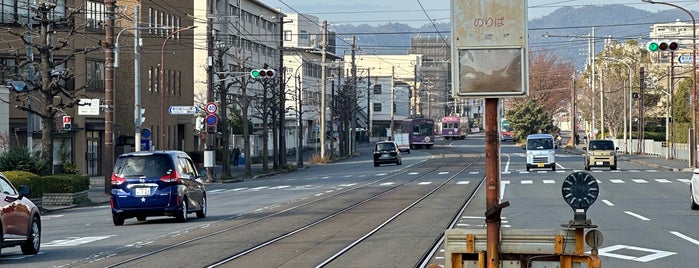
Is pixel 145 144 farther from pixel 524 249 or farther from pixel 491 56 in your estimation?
pixel 491 56

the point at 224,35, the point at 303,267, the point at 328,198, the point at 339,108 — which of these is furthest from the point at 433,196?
the point at 339,108

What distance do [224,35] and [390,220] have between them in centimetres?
5830

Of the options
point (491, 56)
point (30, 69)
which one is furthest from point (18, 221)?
point (30, 69)

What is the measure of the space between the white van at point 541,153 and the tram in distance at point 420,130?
54924mm

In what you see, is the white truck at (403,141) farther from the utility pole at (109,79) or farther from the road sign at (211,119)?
the utility pole at (109,79)

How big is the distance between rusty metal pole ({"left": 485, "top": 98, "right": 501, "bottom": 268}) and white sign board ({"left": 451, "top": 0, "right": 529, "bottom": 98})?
0.24 m

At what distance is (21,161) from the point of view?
37000 mm

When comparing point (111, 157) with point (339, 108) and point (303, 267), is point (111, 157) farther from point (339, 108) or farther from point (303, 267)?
point (339, 108)

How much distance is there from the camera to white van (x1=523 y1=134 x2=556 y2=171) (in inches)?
2293

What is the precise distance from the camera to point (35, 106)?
55156 millimetres

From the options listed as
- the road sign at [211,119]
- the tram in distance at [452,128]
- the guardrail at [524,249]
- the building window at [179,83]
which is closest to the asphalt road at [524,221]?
the guardrail at [524,249]

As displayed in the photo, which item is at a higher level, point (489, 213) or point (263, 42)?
point (263, 42)

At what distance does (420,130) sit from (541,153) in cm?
5820

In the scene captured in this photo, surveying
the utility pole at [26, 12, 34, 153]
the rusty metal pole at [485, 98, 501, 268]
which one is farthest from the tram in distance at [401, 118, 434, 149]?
the rusty metal pole at [485, 98, 501, 268]
